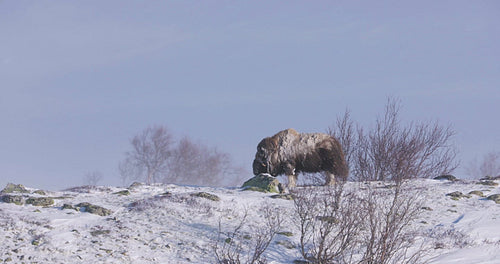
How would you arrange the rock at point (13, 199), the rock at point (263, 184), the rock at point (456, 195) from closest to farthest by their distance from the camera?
the rock at point (13, 199) < the rock at point (456, 195) < the rock at point (263, 184)

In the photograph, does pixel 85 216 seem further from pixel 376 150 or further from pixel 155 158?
pixel 155 158

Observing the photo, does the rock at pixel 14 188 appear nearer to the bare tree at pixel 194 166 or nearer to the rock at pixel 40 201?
the rock at pixel 40 201

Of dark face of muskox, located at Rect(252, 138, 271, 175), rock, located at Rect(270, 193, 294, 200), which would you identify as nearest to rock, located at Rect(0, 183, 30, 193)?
rock, located at Rect(270, 193, 294, 200)

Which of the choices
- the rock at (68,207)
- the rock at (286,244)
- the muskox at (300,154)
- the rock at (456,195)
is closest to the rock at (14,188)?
the rock at (68,207)

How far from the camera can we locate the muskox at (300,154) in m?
20.4

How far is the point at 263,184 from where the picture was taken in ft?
62.2

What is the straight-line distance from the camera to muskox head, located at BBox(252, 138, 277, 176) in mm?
21000

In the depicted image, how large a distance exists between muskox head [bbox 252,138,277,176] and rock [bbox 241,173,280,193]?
1.24 m

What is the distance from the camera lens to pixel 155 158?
50375 millimetres

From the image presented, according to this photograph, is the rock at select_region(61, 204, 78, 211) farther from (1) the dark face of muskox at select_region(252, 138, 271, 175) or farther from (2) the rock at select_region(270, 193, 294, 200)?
(1) the dark face of muskox at select_region(252, 138, 271, 175)

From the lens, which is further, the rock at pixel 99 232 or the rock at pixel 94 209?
the rock at pixel 94 209

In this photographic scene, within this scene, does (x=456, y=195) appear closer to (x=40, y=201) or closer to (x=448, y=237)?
(x=448, y=237)

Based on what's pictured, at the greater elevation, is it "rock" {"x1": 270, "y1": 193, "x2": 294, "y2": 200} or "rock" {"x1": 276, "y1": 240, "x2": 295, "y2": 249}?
"rock" {"x1": 270, "y1": 193, "x2": 294, "y2": 200}

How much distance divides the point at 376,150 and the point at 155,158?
2865cm
